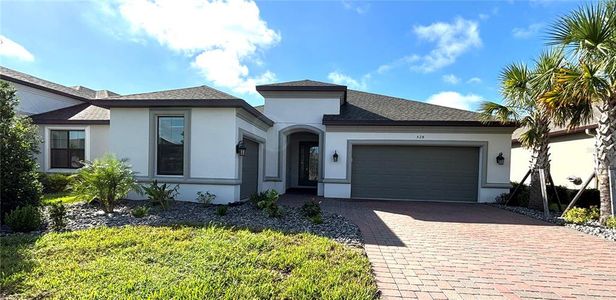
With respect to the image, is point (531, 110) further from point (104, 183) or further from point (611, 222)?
point (104, 183)

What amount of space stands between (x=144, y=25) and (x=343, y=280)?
32.4 feet

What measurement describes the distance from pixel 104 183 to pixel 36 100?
12438mm

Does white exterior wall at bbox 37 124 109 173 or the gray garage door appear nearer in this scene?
the gray garage door

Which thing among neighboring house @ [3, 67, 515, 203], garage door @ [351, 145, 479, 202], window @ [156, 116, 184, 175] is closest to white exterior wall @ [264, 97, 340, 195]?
neighboring house @ [3, 67, 515, 203]

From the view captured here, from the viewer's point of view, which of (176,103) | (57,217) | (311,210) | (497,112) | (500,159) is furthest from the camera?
(500,159)

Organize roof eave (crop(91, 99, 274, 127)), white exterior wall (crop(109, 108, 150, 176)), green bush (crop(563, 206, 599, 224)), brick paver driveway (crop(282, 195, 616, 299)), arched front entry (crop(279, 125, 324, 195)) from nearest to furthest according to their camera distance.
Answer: brick paver driveway (crop(282, 195, 616, 299)), green bush (crop(563, 206, 599, 224)), roof eave (crop(91, 99, 274, 127)), white exterior wall (crop(109, 108, 150, 176)), arched front entry (crop(279, 125, 324, 195))

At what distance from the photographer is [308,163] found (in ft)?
50.9

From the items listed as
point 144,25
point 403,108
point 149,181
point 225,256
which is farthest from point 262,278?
point 403,108

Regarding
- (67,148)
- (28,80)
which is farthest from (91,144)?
(28,80)

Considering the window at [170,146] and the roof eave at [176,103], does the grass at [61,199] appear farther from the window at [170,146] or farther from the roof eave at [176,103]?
the roof eave at [176,103]

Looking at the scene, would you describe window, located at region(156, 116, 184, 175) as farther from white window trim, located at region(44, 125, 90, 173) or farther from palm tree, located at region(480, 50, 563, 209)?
palm tree, located at region(480, 50, 563, 209)

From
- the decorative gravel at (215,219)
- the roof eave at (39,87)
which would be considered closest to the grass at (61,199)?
the decorative gravel at (215,219)

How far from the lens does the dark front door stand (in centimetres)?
1527

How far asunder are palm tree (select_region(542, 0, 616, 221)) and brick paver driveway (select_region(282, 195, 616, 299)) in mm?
2165
